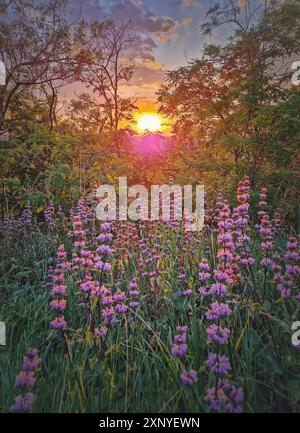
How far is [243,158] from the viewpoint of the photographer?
645cm

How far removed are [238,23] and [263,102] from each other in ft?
7.49

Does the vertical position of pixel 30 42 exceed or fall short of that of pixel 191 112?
it exceeds it

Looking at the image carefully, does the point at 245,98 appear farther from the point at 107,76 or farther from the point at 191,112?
the point at 107,76

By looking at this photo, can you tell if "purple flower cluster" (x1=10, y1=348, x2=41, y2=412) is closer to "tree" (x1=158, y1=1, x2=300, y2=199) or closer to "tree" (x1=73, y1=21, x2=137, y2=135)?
"tree" (x1=158, y1=1, x2=300, y2=199)

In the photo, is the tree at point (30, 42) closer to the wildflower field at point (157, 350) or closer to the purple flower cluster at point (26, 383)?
the wildflower field at point (157, 350)

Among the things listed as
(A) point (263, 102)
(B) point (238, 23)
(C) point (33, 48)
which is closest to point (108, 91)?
(C) point (33, 48)

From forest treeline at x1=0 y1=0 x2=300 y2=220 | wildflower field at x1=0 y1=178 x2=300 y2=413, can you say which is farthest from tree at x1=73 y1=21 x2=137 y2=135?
wildflower field at x1=0 y1=178 x2=300 y2=413

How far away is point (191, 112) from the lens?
7.29m

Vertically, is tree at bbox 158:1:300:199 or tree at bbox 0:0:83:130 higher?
tree at bbox 0:0:83:130

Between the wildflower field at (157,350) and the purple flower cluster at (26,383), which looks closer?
the purple flower cluster at (26,383)

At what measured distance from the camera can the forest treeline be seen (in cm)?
612

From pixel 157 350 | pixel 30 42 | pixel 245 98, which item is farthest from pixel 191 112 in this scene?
pixel 157 350

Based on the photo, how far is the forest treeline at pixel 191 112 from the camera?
6.12 metres

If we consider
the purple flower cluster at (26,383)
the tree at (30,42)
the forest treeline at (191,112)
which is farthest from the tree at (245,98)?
the purple flower cluster at (26,383)
